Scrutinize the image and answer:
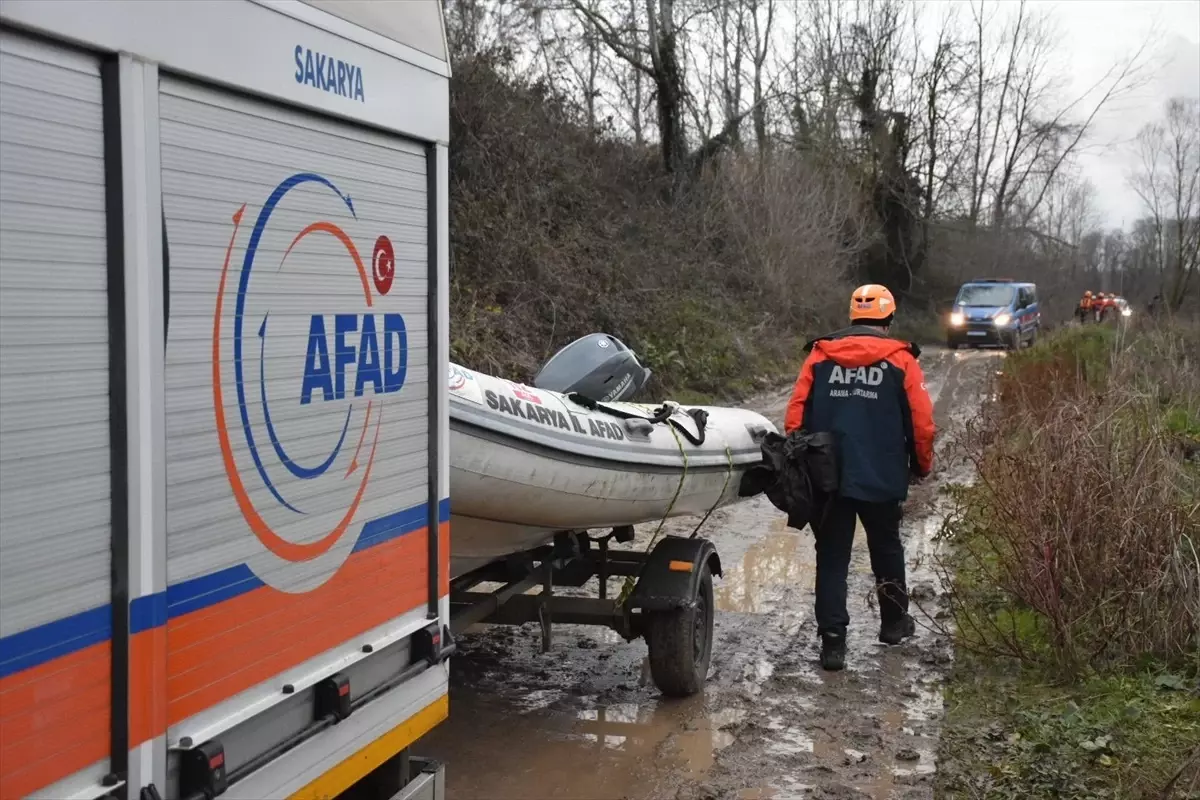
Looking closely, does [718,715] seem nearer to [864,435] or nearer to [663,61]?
[864,435]

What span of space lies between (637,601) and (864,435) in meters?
1.58

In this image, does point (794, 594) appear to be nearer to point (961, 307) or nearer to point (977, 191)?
point (961, 307)

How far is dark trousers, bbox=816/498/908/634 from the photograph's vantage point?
19.5 ft

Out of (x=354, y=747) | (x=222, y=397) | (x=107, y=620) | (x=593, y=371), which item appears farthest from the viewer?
(x=593, y=371)

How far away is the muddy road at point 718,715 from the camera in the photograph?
454 cm

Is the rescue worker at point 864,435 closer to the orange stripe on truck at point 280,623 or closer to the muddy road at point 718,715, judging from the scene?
the muddy road at point 718,715

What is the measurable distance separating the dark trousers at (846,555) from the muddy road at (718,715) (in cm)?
26

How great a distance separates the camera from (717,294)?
22406 mm

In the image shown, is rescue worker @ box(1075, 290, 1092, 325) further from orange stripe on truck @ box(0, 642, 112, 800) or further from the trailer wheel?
orange stripe on truck @ box(0, 642, 112, 800)

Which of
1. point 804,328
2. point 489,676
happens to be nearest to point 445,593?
point 489,676

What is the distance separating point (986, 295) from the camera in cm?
3142

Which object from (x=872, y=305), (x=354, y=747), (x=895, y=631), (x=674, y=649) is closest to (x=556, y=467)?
(x=674, y=649)

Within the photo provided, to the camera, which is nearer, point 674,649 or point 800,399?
point 674,649

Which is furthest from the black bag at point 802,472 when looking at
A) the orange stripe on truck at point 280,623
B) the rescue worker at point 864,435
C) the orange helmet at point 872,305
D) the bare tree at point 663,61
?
the bare tree at point 663,61
